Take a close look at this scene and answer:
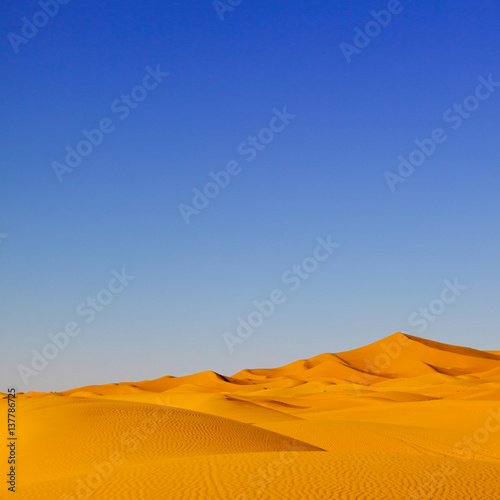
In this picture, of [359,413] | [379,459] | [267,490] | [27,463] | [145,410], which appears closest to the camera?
[267,490]

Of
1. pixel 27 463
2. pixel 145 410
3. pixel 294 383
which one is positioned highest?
pixel 294 383

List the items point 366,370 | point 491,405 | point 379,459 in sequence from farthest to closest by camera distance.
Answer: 1. point 366,370
2. point 491,405
3. point 379,459

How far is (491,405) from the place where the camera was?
101ft

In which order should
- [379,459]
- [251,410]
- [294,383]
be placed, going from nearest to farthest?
[379,459]
[251,410]
[294,383]

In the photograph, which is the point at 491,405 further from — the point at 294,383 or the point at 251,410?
the point at 294,383

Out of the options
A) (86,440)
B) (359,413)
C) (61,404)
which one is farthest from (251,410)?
(86,440)

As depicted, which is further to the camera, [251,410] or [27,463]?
[251,410]

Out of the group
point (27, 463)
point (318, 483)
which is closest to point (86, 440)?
point (27, 463)

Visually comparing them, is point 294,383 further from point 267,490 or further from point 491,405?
point 267,490

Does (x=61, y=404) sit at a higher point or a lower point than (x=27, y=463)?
higher

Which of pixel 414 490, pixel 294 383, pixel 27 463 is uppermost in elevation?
pixel 294 383

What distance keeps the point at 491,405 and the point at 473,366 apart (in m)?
56.2

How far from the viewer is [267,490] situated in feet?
34.9

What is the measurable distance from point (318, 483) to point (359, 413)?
2526 centimetres
